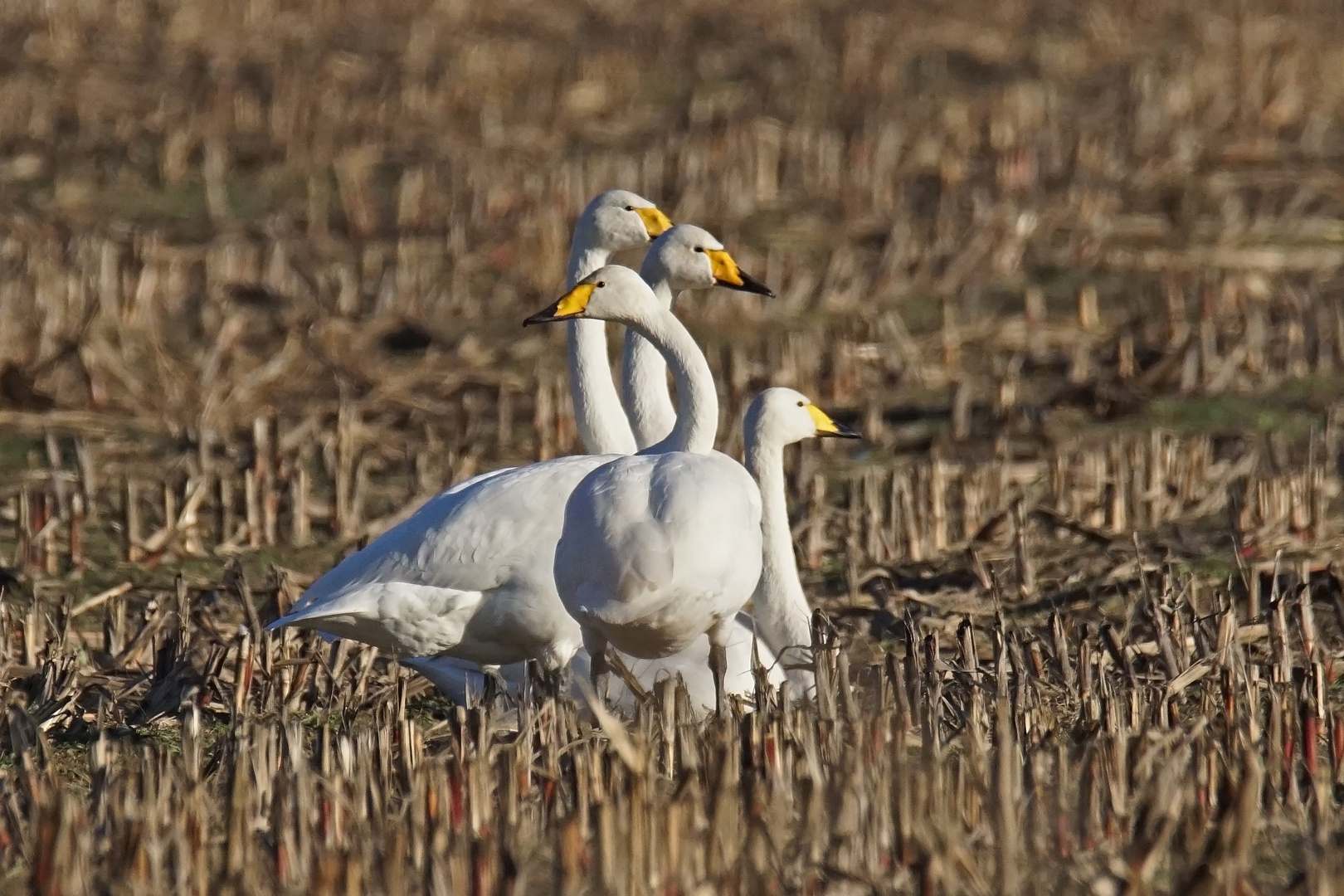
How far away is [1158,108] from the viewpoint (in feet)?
57.1

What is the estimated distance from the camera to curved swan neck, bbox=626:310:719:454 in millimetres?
6539

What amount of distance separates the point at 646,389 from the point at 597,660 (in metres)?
1.85

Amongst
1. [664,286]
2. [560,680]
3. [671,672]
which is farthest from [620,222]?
[560,680]

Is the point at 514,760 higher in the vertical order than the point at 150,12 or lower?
lower

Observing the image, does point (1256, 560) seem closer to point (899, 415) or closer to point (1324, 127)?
point (899, 415)

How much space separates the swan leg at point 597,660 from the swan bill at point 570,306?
3.36 ft

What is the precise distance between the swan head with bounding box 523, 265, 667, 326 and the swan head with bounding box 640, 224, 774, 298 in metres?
0.73

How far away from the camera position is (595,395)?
7.60 meters

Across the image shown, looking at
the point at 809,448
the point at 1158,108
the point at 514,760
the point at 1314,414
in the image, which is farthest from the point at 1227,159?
the point at 514,760

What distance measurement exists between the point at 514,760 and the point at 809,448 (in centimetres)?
514

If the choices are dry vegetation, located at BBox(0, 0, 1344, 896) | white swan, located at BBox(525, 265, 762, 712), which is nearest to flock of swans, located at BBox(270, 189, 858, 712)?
white swan, located at BBox(525, 265, 762, 712)

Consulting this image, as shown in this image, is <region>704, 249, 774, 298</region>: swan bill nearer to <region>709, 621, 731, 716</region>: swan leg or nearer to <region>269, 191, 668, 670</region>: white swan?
<region>269, 191, 668, 670</region>: white swan

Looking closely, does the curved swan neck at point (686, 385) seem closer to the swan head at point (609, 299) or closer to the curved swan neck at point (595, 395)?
the swan head at point (609, 299)

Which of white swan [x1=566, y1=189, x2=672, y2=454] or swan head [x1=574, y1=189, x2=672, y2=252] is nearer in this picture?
white swan [x1=566, y1=189, x2=672, y2=454]
